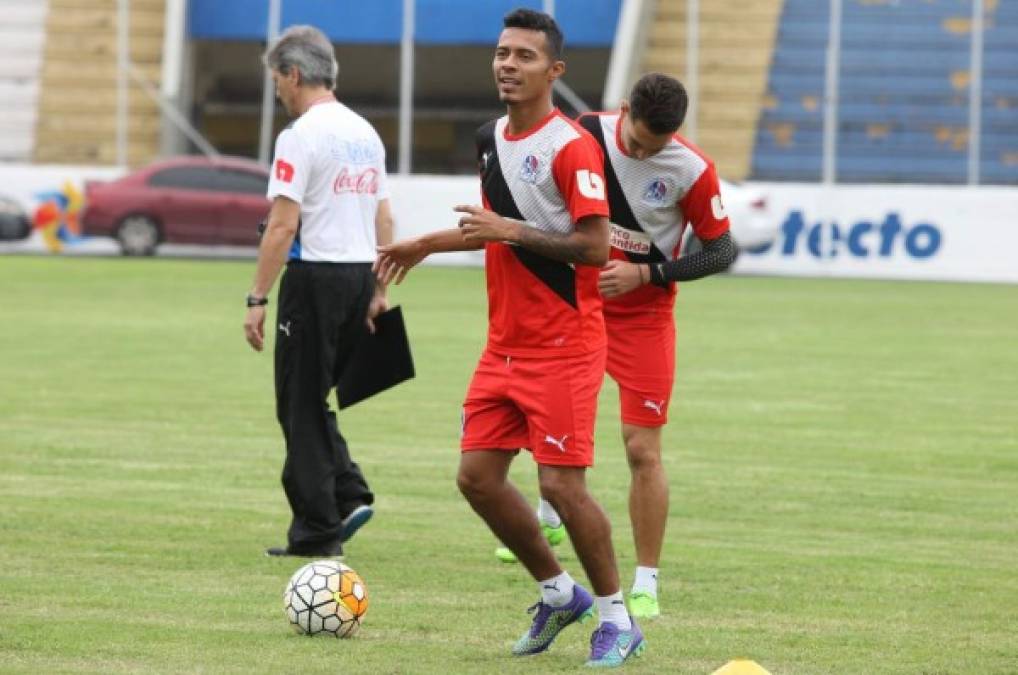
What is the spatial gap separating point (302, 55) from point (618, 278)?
2089mm

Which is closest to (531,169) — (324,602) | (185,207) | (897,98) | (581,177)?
(581,177)

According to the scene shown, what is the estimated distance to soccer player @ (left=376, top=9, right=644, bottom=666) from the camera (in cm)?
684

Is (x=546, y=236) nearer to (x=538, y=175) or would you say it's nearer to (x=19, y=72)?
(x=538, y=175)

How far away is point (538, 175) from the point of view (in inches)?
273

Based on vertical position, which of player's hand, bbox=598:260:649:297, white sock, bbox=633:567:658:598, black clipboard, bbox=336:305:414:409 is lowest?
white sock, bbox=633:567:658:598

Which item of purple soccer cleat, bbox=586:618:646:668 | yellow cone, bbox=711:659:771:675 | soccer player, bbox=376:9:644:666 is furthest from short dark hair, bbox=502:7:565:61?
yellow cone, bbox=711:659:771:675

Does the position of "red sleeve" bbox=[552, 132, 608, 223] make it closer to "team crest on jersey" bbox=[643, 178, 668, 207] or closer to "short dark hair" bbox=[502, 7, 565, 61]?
"short dark hair" bbox=[502, 7, 565, 61]

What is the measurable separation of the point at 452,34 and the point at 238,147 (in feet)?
30.0

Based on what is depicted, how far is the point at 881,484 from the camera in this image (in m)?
11.5

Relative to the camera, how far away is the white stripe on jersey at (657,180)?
8.20 metres

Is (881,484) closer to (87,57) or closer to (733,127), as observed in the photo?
(733,127)

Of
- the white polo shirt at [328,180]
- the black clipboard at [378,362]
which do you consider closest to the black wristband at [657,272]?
the black clipboard at [378,362]

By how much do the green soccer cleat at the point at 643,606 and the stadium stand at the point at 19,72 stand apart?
34.1 m

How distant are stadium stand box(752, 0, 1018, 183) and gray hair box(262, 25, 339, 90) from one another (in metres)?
27.9
